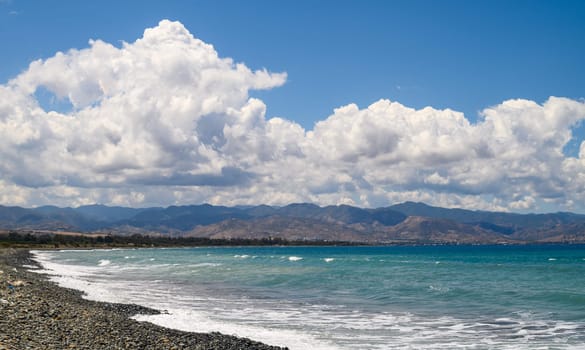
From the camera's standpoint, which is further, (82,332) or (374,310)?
(374,310)

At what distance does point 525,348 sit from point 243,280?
41101mm

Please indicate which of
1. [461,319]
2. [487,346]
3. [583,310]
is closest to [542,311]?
[583,310]

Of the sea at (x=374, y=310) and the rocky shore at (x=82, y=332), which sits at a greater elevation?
the rocky shore at (x=82, y=332)

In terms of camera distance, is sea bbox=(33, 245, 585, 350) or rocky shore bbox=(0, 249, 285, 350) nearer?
rocky shore bbox=(0, 249, 285, 350)

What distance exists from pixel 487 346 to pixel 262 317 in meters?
13.3

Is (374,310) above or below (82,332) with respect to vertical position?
below

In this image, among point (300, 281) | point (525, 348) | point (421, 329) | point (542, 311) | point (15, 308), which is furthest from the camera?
point (300, 281)

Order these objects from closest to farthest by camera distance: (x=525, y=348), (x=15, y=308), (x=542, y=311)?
1. (x=525, y=348)
2. (x=15, y=308)
3. (x=542, y=311)

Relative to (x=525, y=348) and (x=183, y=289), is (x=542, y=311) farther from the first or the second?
(x=183, y=289)

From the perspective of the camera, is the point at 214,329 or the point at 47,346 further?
the point at 214,329

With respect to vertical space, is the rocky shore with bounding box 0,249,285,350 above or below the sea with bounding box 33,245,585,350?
above

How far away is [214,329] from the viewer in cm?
2614

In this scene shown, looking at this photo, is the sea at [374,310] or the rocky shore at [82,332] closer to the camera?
the rocky shore at [82,332]

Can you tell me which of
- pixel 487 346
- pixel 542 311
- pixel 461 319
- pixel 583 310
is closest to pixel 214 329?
pixel 487 346
